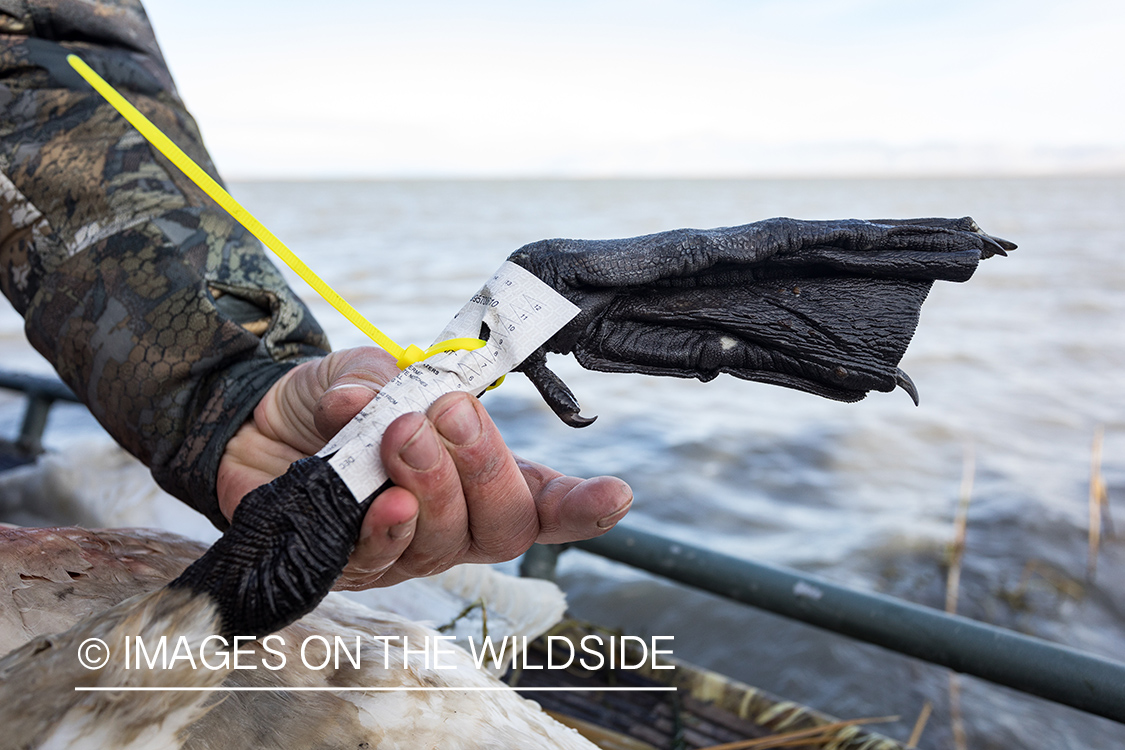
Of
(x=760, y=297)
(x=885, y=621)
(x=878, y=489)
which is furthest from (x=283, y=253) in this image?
(x=878, y=489)

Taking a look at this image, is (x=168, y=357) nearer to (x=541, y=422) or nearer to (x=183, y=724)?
(x=183, y=724)

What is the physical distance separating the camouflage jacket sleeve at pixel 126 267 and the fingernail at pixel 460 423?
63cm

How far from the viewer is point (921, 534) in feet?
18.6

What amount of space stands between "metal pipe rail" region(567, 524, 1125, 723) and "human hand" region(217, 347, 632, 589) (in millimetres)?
996

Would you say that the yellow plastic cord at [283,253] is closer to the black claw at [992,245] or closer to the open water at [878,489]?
the black claw at [992,245]

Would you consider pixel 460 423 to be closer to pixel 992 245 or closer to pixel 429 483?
pixel 429 483

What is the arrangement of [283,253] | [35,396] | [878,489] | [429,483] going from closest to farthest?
[429,483]
[283,253]
[35,396]
[878,489]

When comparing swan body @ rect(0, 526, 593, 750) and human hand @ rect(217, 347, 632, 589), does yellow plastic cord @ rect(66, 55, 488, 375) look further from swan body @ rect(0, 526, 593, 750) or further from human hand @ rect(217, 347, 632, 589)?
swan body @ rect(0, 526, 593, 750)

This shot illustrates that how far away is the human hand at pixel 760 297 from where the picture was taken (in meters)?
1.12

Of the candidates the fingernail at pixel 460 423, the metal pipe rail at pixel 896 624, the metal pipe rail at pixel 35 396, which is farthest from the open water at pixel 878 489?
the fingernail at pixel 460 423

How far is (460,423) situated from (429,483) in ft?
0.30

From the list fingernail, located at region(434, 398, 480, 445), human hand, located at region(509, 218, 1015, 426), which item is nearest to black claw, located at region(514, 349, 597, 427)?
human hand, located at region(509, 218, 1015, 426)

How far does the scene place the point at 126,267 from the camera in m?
1.51

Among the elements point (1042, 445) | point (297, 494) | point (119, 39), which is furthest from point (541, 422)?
point (297, 494)
